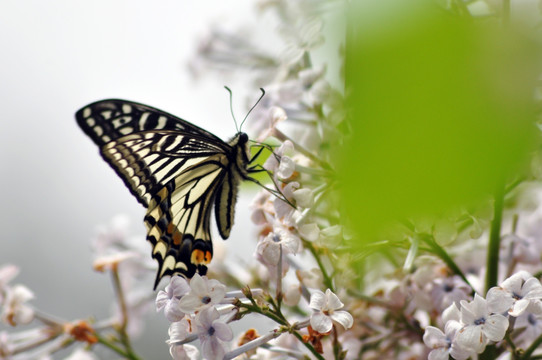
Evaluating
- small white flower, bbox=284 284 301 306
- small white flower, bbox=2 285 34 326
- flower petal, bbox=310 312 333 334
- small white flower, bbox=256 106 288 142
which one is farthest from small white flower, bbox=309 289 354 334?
small white flower, bbox=2 285 34 326

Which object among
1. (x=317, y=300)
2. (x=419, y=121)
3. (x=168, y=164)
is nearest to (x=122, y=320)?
(x=168, y=164)

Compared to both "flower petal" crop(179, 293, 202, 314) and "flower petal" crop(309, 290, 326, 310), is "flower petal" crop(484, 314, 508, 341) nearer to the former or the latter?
"flower petal" crop(309, 290, 326, 310)

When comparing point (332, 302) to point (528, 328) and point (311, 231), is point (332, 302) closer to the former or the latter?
point (311, 231)

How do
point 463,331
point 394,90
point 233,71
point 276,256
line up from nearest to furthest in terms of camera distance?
point 394,90, point 463,331, point 276,256, point 233,71

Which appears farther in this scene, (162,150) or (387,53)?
(162,150)

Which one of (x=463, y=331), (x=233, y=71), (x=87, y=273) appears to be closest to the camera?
(x=463, y=331)

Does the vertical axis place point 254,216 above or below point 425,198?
above

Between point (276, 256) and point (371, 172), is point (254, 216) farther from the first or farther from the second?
point (371, 172)

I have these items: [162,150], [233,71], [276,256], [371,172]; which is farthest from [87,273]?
[371,172]

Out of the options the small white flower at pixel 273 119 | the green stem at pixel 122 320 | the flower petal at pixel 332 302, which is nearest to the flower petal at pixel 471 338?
the flower petal at pixel 332 302
